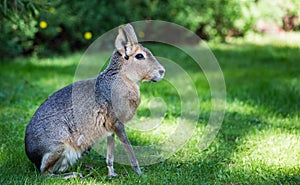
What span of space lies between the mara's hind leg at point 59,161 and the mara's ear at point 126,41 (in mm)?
887

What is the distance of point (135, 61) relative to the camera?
4059 mm

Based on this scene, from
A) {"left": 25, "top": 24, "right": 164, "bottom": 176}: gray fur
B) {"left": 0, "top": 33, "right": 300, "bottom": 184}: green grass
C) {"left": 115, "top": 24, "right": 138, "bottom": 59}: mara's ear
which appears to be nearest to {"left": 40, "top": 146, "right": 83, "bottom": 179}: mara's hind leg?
{"left": 25, "top": 24, "right": 164, "bottom": 176}: gray fur

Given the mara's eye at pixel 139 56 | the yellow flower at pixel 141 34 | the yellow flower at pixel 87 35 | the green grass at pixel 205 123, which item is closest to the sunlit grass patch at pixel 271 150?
the green grass at pixel 205 123

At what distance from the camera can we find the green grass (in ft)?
13.3

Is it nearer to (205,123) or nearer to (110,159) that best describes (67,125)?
(110,159)

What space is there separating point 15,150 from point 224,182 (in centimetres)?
195

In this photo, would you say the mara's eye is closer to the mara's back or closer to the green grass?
the mara's back

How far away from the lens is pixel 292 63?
30.3ft

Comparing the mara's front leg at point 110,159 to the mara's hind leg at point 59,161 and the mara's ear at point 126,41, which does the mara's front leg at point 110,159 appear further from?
the mara's ear at point 126,41

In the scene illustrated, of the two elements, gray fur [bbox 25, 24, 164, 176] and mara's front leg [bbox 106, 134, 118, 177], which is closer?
gray fur [bbox 25, 24, 164, 176]

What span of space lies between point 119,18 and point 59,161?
266 inches

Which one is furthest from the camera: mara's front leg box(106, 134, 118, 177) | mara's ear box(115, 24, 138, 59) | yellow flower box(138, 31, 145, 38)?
yellow flower box(138, 31, 145, 38)

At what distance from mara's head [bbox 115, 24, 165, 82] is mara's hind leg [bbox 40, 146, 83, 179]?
30.4 inches

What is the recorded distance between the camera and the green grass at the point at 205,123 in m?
4.07
